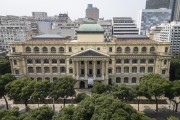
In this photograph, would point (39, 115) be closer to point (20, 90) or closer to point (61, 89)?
point (61, 89)

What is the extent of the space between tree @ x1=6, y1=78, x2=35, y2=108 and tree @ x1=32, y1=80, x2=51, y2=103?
1.61 meters

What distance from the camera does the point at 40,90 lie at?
54812 mm

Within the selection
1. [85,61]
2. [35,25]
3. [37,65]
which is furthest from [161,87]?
[35,25]

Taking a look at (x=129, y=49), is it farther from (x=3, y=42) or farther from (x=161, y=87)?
(x=3, y=42)

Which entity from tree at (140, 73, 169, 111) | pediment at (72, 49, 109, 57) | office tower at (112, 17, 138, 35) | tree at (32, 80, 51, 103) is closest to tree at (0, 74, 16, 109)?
tree at (32, 80, 51, 103)

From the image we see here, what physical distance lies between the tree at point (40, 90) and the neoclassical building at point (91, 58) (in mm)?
21007

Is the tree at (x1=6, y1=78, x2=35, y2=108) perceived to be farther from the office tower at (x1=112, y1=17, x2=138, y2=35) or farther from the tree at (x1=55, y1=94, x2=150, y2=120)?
the office tower at (x1=112, y1=17, x2=138, y2=35)

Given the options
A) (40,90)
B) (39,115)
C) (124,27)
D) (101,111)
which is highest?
(124,27)

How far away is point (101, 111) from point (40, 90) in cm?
2730

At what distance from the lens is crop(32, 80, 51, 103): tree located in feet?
172

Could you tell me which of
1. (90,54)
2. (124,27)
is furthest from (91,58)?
(124,27)

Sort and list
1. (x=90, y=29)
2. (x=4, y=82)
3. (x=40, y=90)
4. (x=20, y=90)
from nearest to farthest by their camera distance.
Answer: (x=20, y=90) < (x=40, y=90) < (x=4, y=82) < (x=90, y=29)

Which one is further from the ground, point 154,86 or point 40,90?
point 154,86

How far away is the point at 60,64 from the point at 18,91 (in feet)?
87.8
